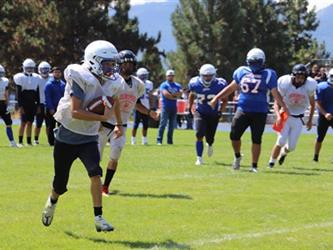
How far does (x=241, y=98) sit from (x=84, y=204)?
15.0 feet

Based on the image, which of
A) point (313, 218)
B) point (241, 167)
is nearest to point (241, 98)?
point (241, 167)

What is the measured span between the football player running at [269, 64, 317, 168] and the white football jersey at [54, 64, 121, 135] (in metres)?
6.63

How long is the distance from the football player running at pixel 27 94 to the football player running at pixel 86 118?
11.5m

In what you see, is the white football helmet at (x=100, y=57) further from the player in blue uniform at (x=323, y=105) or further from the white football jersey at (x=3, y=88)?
the white football jersey at (x=3, y=88)

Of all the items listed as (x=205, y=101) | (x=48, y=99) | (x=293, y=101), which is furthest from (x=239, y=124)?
(x=48, y=99)

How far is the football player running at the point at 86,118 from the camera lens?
25.3ft

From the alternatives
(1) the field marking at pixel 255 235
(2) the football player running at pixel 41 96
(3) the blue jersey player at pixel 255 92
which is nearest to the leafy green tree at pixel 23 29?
(2) the football player running at pixel 41 96

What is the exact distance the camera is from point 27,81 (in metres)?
19.5

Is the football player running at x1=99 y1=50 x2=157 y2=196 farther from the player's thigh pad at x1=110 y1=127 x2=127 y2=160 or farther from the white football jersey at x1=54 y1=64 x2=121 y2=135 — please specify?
the white football jersey at x1=54 y1=64 x2=121 y2=135

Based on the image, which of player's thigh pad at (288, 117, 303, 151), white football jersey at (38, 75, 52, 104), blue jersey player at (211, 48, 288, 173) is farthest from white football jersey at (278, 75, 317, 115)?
white football jersey at (38, 75, 52, 104)

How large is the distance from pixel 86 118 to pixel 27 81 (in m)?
12.2

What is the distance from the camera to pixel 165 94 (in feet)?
69.2

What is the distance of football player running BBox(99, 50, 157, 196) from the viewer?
1045cm

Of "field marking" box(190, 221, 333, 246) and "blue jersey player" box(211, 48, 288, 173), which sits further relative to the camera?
"blue jersey player" box(211, 48, 288, 173)
